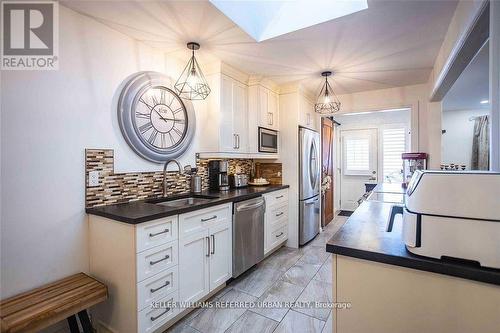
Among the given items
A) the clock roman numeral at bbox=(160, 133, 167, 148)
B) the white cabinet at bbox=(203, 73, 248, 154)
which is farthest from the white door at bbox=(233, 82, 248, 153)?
the clock roman numeral at bbox=(160, 133, 167, 148)

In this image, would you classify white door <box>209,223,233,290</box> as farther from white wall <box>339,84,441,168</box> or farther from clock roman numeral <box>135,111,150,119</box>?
white wall <box>339,84,441,168</box>

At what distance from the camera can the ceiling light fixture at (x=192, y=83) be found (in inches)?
89.5

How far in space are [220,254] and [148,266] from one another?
2.51 ft

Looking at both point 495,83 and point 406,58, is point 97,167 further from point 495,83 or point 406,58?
point 406,58

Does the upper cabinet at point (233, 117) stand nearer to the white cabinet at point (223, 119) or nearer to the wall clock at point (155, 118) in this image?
the white cabinet at point (223, 119)

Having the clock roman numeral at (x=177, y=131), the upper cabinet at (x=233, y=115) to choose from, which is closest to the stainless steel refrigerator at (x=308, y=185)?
the upper cabinet at (x=233, y=115)

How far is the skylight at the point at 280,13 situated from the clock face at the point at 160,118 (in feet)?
3.26

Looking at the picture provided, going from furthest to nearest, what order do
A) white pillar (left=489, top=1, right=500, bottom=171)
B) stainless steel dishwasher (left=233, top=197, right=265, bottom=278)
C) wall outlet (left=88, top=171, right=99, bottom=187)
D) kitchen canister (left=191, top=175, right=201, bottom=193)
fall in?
kitchen canister (left=191, top=175, right=201, bottom=193)
stainless steel dishwasher (left=233, top=197, right=265, bottom=278)
wall outlet (left=88, top=171, right=99, bottom=187)
white pillar (left=489, top=1, right=500, bottom=171)

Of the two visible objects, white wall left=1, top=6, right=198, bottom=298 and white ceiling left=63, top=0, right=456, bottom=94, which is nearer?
white wall left=1, top=6, right=198, bottom=298

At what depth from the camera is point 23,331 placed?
1196 mm

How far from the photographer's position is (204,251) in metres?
2.02

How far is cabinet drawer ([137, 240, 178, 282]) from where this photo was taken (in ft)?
5.05

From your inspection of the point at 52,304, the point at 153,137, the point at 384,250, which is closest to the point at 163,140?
the point at 153,137

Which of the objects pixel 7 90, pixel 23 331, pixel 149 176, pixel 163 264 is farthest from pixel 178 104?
pixel 23 331
